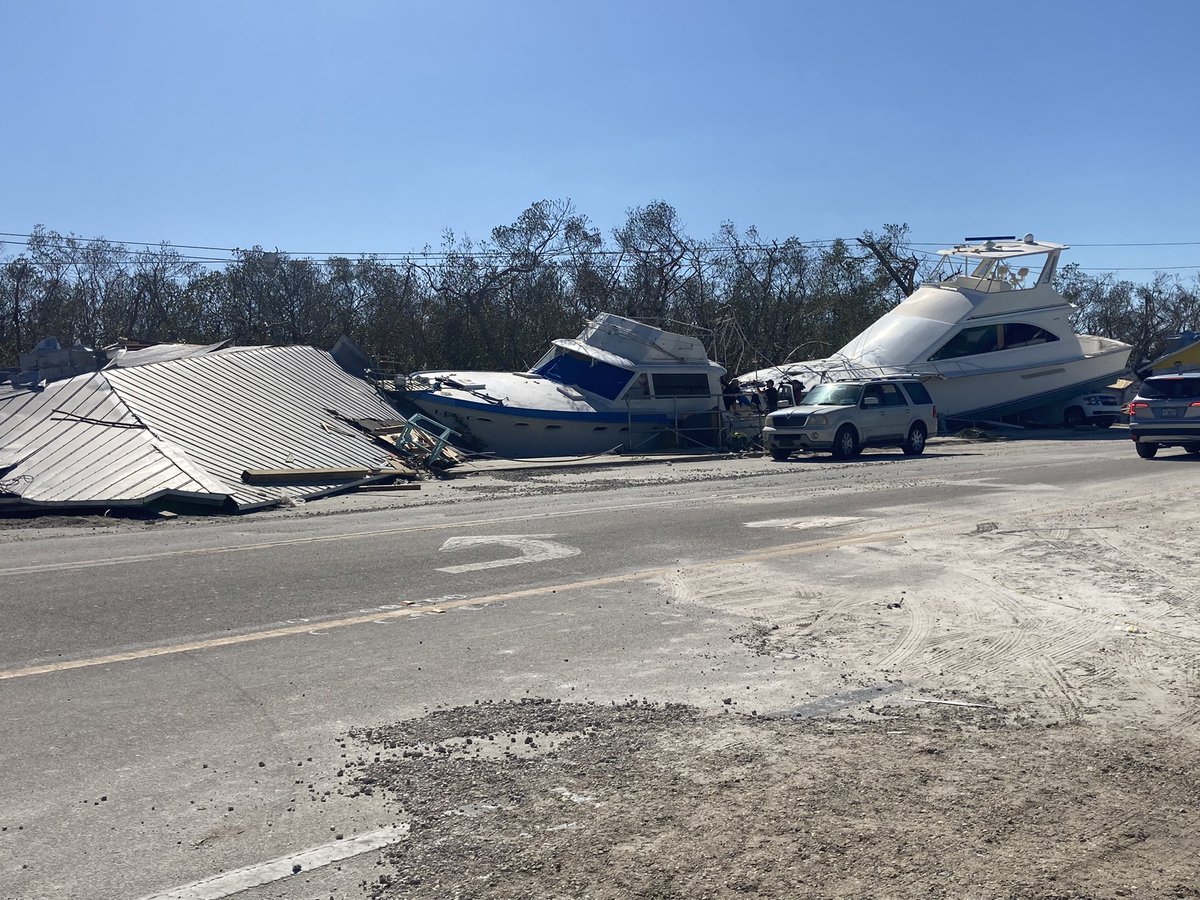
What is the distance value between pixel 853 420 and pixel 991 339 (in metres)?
12.4

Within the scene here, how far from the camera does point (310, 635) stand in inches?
292

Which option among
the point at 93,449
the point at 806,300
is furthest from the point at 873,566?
the point at 806,300

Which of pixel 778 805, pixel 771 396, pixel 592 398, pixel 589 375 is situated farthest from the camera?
pixel 771 396

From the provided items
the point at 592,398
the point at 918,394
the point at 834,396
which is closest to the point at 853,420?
the point at 834,396

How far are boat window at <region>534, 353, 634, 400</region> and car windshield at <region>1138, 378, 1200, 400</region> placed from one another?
11496mm

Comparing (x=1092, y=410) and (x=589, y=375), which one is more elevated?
(x=589, y=375)

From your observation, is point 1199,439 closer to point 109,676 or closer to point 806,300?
point 109,676

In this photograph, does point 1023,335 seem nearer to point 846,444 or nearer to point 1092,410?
point 1092,410

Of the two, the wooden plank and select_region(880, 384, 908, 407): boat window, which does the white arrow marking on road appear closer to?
the wooden plank

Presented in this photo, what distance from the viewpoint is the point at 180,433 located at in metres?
17.5

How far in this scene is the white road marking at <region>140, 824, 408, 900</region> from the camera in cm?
375

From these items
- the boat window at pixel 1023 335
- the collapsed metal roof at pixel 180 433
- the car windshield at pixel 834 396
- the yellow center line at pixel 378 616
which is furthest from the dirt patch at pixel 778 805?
the boat window at pixel 1023 335

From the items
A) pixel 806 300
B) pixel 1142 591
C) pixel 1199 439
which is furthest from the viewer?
pixel 806 300

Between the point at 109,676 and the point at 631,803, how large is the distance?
3493 mm
